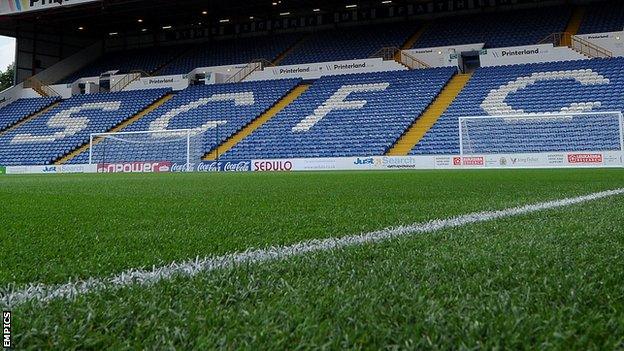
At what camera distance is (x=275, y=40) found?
2777 cm

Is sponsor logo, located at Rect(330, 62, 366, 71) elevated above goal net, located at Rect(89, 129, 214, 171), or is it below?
above

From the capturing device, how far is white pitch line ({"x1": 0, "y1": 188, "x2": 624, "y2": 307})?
1.31 meters

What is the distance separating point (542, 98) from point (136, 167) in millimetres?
13781

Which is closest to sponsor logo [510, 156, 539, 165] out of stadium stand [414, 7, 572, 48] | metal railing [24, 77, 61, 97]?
stadium stand [414, 7, 572, 48]

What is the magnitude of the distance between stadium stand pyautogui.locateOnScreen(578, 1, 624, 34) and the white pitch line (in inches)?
858

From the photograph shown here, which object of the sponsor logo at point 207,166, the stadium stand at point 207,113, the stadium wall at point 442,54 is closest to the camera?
the sponsor logo at point 207,166

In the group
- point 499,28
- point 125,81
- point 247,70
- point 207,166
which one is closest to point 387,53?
point 499,28

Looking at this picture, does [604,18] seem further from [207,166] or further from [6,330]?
[6,330]

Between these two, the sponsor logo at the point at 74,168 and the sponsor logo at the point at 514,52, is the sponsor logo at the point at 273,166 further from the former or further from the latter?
the sponsor logo at the point at 514,52

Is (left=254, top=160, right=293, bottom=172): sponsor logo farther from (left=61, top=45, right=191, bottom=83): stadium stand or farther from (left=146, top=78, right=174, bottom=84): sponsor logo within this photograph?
(left=61, top=45, right=191, bottom=83): stadium stand

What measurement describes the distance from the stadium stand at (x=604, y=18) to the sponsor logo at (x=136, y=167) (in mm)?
17209

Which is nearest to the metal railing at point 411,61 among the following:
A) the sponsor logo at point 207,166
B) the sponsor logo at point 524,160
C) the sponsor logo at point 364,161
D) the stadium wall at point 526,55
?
the stadium wall at point 526,55

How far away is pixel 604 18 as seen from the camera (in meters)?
21.7

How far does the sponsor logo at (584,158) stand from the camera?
13.5 metres
